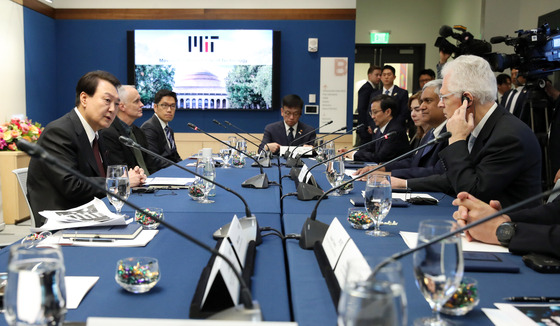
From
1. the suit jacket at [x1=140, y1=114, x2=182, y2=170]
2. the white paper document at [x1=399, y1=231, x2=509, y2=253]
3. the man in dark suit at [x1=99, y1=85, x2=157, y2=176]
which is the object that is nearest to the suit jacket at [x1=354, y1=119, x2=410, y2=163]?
the suit jacket at [x1=140, y1=114, x2=182, y2=170]

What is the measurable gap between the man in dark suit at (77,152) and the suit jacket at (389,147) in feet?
7.62

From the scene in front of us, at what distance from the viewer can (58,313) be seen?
0.67m

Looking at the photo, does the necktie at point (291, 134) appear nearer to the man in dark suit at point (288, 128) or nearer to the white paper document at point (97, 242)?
the man in dark suit at point (288, 128)

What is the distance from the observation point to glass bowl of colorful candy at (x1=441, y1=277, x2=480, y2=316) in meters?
0.89

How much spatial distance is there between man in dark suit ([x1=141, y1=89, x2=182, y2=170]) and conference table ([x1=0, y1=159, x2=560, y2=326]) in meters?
2.58

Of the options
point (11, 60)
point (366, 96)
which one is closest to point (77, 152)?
point (11, 60)

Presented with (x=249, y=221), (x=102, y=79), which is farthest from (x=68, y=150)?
(x=249, y=221)

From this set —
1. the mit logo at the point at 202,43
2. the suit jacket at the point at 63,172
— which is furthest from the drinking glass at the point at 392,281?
the mit logo at the point at 202,43

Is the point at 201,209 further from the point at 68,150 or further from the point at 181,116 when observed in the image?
the point at 181,116

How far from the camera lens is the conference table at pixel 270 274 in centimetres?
92

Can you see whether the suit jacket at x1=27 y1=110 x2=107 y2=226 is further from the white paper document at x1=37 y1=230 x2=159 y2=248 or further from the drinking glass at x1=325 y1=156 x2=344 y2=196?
the drinking glass at x1=325 y1=156 x2=344 y2=196

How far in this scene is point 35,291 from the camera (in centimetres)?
65

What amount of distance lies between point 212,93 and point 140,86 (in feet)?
3.01

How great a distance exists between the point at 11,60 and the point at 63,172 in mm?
3942
